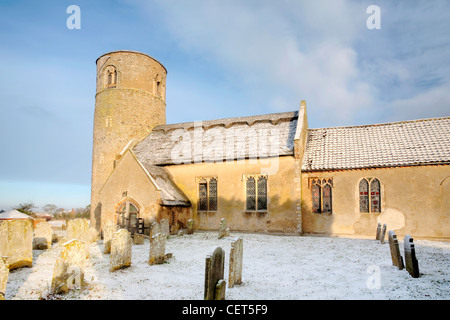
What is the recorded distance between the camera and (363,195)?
63.2 ft

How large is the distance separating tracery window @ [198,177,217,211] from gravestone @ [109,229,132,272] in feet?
37.8

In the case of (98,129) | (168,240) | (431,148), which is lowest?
(168,240)

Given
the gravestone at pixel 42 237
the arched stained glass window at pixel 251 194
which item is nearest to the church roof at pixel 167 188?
the arched stained glass window at pixel 251 194

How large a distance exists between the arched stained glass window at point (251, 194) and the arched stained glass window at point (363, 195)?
22.2ft

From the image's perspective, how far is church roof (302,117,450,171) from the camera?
1886 cm

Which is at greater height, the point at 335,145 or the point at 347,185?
the point at 335,145

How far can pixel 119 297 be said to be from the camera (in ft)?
24.6

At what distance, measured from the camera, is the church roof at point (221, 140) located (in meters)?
21.9

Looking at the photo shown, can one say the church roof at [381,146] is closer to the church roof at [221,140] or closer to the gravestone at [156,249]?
the church roof at [221,140]

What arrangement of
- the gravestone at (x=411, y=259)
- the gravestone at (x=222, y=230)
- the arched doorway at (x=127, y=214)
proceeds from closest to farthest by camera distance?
the gravestone at (x=411, y=259) → the gravestone at (x=222, y=230) → the arched doorway at (x=127, y=214)

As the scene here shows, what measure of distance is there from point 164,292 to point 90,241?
1056cm

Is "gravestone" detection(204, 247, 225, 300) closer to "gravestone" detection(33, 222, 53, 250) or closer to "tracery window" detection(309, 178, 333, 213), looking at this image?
"gravestone" detection(33, 222, 53, 250)
